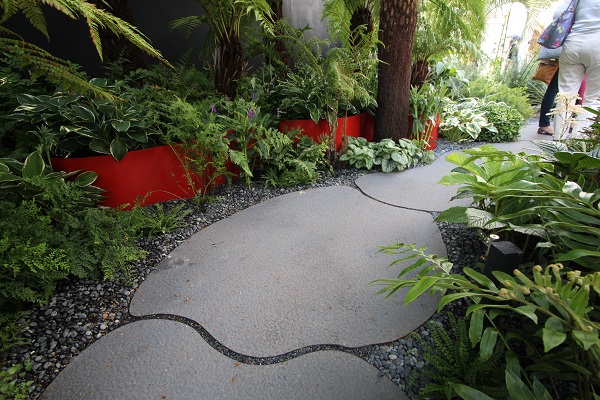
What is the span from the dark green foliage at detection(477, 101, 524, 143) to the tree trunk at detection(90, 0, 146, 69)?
4127 mm

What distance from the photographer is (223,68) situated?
2.90 metres

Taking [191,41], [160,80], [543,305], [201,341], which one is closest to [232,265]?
[201,341]

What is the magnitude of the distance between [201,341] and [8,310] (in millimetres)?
827

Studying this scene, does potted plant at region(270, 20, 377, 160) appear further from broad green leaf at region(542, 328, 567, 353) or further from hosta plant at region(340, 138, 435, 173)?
broad green leaf at region(542, 328, 567, 353)

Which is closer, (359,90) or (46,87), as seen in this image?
(46,87)

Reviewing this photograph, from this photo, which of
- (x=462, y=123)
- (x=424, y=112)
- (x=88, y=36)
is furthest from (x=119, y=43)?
(x=462, y=123)

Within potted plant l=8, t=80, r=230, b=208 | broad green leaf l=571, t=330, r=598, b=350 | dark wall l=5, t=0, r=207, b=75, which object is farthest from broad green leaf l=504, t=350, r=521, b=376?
dark wall l=5, t=0, r=207, b=75

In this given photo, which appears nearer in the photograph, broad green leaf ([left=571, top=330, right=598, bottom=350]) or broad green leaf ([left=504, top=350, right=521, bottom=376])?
broad green leaf ([left=571, top=330, right=598, bottom=350])

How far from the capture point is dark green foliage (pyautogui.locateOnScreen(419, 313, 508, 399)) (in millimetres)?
957

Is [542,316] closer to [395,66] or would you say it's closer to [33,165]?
[33,165]

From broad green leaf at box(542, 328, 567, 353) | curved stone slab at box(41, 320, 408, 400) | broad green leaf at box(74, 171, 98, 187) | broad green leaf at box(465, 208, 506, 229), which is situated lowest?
curved stone slab at box(41, 320, 408, 400)

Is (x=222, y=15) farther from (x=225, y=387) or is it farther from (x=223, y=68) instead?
(x=225, y=387)

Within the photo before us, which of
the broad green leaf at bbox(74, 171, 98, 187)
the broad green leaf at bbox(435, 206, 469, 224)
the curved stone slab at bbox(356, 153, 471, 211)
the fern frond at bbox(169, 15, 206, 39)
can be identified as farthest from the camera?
the fern frond at bbox(169, 15, 206, 39)

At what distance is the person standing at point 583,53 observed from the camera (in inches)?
119
